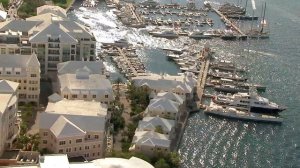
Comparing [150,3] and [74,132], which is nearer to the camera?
[74,132]

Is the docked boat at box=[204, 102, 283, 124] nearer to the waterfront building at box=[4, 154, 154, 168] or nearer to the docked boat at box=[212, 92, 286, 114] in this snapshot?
the docked boat at box=[212, 92, 286, 114]

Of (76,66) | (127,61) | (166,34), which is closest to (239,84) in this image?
(127,61)

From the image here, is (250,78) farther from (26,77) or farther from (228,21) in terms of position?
(228,21)

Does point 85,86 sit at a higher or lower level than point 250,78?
higher

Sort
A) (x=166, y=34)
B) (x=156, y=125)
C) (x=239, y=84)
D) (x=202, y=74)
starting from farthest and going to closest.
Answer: (x=166, y=34) < (x=202, y=74) < (x=239, y=84) < (x=156, y=125)

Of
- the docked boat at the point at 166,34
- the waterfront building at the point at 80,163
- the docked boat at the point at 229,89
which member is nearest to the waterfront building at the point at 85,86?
the waterfront building at the point at 80,163

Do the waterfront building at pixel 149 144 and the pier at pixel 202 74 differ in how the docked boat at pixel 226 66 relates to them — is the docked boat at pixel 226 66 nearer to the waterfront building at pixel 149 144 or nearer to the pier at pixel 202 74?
the pier at pixel 202 74
